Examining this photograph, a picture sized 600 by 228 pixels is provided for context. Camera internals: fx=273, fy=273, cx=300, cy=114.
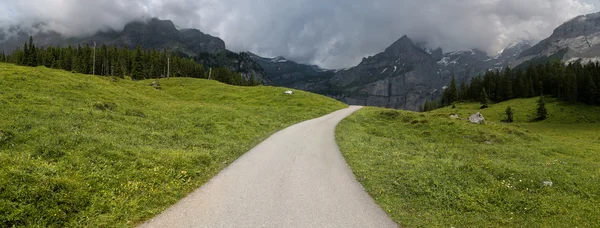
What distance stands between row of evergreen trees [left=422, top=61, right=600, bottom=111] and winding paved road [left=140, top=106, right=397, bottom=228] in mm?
126016

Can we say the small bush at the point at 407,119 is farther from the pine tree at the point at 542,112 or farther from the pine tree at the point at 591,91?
the pine tree at the point at 591,91

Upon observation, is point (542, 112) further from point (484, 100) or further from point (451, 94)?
point (451, 94)

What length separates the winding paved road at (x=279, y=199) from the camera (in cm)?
816

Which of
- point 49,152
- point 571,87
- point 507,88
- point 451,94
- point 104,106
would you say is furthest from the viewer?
point 451,94

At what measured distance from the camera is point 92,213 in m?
7.71

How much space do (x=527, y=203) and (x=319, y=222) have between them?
800 centimetres

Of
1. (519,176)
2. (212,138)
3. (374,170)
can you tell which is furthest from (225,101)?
(519,176)

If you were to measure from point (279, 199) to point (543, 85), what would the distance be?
488 ft

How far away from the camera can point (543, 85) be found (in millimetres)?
115312

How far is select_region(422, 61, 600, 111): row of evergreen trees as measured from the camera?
96594mm

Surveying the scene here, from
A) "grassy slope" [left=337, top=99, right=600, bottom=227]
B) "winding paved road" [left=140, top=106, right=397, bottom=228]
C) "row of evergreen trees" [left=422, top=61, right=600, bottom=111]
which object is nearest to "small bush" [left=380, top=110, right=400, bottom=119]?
"grassy slope" [left=337, top=99, right=600, bottom=227]

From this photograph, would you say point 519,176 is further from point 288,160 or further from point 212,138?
point 212,138

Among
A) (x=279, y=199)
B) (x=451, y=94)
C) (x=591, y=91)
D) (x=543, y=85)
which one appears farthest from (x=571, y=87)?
(x=279, y=199)

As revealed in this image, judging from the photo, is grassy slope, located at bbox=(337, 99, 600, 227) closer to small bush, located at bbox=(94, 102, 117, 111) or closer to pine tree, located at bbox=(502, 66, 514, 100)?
small bush, located at bbox=(94, 102, 117, 111)
